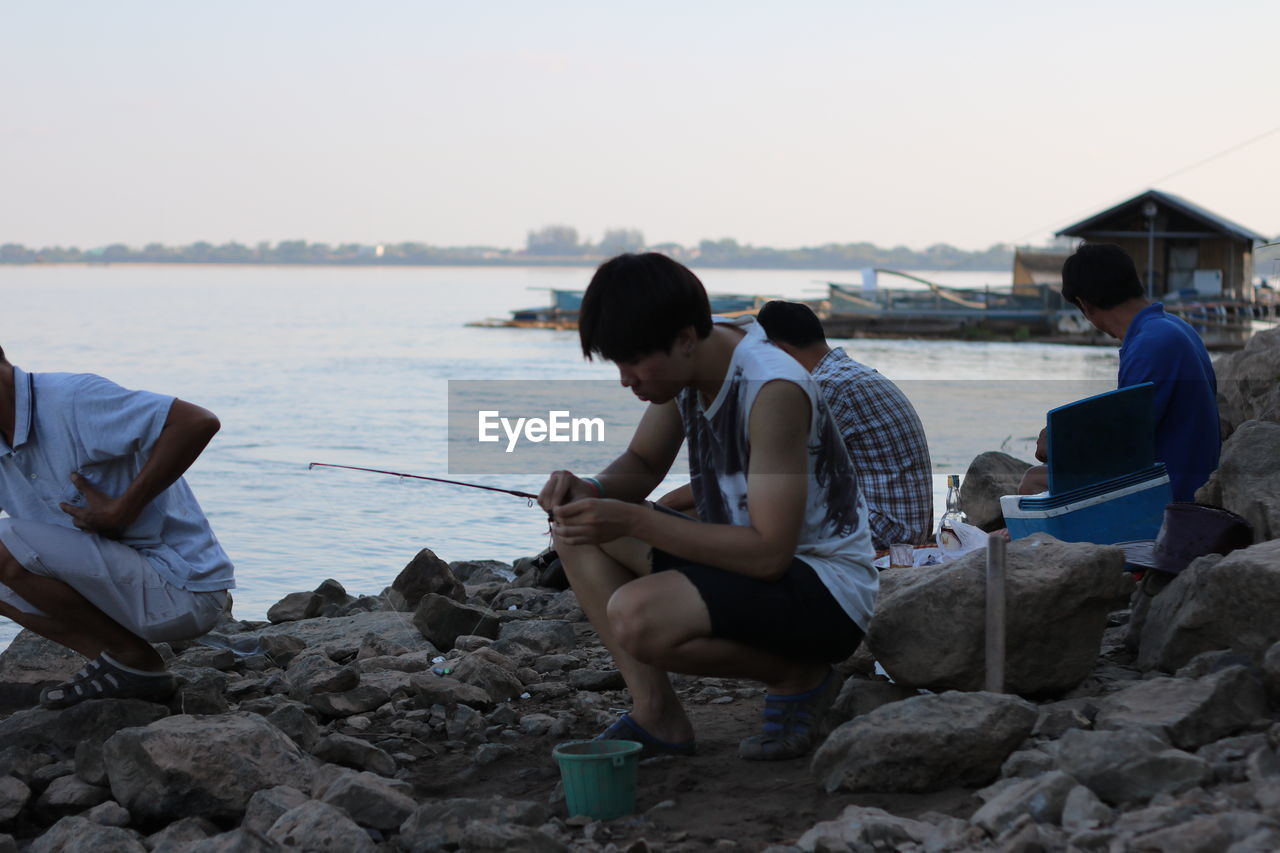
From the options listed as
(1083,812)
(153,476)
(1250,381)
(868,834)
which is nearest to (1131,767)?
(1083,812)

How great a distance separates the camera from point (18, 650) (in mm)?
4418

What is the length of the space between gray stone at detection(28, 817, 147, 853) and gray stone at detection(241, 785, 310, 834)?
23 centimetres

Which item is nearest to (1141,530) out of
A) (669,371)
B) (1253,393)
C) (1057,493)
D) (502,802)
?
(1057,493)

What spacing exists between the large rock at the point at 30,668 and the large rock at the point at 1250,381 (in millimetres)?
5162

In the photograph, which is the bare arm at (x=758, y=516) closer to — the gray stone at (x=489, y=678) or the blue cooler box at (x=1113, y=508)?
the gray stone at (x=489, y=678)

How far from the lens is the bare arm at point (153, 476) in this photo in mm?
3359

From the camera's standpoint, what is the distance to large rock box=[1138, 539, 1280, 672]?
3.07 metres

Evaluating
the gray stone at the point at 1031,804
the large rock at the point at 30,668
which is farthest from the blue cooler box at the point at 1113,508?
the large rock at the point at 30,668

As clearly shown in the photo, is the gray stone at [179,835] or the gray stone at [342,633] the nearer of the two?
the gray stone at [179,835]

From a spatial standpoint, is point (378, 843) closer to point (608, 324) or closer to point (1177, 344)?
point (608, 324)

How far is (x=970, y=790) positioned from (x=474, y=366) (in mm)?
25755

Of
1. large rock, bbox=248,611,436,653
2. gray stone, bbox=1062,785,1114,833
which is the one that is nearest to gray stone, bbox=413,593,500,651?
large rock, bbox=248,611,436,653

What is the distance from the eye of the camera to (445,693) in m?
3.84

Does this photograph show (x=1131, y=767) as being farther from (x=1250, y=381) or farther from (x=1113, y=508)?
(x=1250, y=381)
